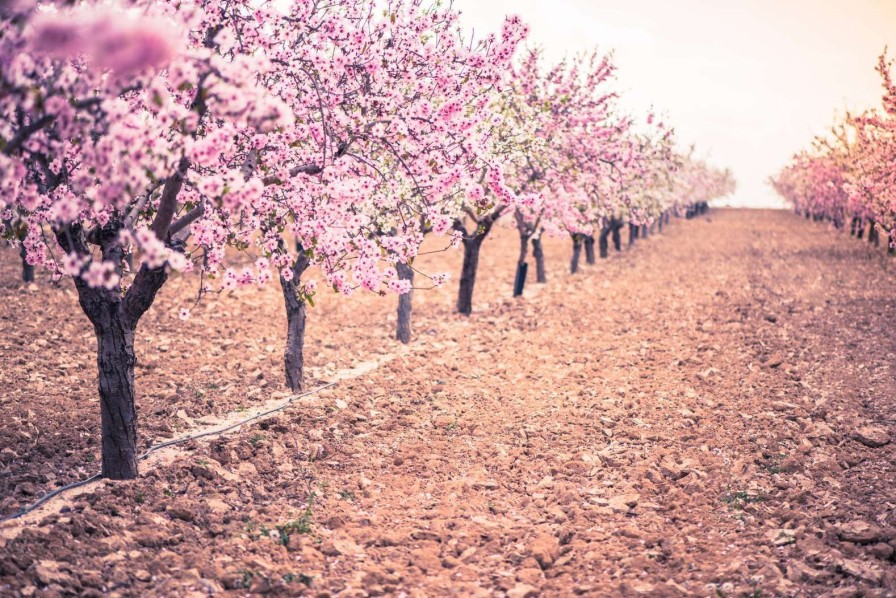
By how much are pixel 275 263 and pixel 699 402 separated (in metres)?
8.54

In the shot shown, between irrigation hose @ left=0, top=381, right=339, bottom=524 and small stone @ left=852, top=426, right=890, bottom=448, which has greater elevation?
irrigation hose @ left=0, top=381, right=339, bottom=524

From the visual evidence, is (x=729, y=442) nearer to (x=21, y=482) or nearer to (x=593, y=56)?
(x=21, y=482)

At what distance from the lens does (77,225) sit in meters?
8.20

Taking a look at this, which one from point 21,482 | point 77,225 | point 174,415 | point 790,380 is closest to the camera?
point 77,225

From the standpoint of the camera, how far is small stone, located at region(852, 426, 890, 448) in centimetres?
1077

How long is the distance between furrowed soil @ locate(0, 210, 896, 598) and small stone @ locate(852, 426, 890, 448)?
0.15 ft

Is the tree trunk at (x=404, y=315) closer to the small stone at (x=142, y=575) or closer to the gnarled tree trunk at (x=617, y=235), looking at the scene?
the small stone at (x=142, y=575)

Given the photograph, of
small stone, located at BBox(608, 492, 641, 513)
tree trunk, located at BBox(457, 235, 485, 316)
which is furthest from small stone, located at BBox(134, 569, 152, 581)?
tree trunk, located at BBox(457, 235, 485, 316)

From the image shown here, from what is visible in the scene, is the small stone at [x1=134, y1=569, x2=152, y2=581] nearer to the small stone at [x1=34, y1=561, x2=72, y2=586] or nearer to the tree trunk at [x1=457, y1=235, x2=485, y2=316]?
the small stone at [x1=34, y1=561, x2=72, y2=586]

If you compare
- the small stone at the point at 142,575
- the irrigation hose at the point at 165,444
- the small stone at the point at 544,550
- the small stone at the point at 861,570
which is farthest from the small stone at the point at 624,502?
the irrigation hose at the point at 165,444

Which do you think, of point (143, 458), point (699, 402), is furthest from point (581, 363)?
point (143, 458)

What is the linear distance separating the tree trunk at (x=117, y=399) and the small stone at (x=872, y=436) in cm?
1093

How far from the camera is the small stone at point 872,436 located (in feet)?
35.3

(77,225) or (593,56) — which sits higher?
(593,56)
